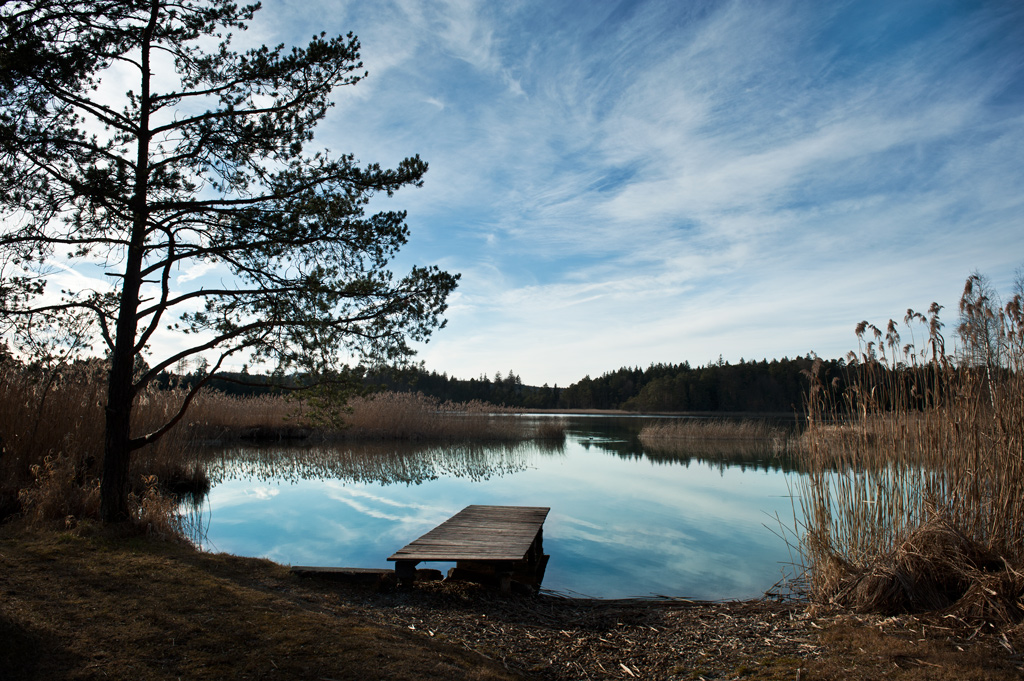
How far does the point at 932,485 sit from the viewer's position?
4641 millimetres

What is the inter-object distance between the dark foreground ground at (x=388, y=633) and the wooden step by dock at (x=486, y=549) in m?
0.30

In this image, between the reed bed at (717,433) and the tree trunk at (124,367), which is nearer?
the tree trunk at (124,367)

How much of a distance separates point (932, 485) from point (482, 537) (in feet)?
13.7

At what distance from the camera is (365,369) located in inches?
244

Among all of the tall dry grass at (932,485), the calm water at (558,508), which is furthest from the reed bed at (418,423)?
the tall dry grass at (932,485)

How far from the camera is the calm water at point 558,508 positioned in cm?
683

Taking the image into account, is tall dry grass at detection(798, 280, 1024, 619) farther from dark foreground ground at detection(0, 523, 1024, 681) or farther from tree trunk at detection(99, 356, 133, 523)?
tree trunk at detection(99, 356, 133, 523)

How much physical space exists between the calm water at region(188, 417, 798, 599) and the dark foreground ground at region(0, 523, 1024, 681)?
1.56 metres

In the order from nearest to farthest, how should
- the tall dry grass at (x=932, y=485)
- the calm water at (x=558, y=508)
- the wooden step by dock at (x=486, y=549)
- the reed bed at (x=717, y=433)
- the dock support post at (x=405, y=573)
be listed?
1. the tall dry grass at (x=932, y=485)
2. the dock support post at (x=405, y=573)
3. the wooden step by dock at (x=486, y=549)
4. the calm water at (x=558, y=508)
5. the reed bed at (x=717, y=433)

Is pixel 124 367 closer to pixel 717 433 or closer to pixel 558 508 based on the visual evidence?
pixel 558 508

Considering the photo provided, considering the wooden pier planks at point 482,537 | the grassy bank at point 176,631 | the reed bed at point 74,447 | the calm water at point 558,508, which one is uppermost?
the reed bed at point 74,447

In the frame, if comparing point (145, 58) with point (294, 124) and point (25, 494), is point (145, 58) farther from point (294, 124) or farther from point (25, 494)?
point (25, 494)

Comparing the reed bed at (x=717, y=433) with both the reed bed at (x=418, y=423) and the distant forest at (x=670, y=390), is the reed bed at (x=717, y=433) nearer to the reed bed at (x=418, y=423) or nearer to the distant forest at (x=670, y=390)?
the reed bed at (x=418, y=423)

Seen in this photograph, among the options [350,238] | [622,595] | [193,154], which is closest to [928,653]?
[622,595]
